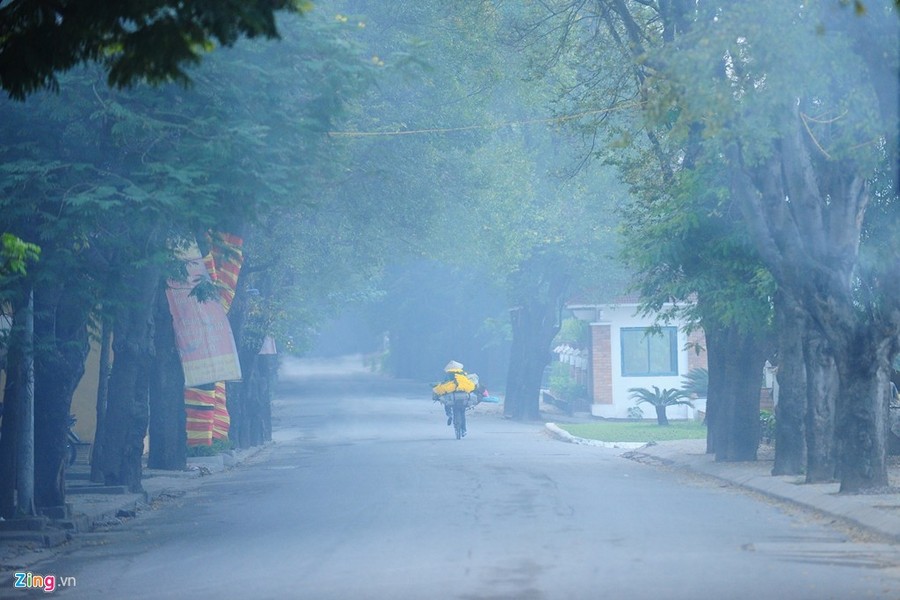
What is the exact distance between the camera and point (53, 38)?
24.5ft

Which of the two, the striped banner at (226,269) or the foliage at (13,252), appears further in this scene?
the striped banner at (226,269)

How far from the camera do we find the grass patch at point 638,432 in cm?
3288

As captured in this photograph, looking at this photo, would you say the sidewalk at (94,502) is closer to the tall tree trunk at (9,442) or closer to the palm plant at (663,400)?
the tall tree trunk at (9,442)

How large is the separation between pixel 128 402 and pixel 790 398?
1129 centimetres

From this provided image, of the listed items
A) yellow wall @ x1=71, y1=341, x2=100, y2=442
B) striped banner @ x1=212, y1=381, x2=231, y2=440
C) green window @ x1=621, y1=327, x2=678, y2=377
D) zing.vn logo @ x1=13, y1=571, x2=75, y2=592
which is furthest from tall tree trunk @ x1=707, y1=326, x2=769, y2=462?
green window @ x1=621, y1=327, x2=678, y2=377

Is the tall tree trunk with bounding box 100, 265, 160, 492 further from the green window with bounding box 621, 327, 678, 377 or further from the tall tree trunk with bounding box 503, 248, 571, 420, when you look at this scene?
the green window with bounding box 621, 327, 678, 377

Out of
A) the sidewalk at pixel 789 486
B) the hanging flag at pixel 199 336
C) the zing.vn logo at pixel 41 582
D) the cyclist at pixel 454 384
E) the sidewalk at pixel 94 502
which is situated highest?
the hanging flag at pixel 199 336

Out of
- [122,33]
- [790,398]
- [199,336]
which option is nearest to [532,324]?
[199,336]

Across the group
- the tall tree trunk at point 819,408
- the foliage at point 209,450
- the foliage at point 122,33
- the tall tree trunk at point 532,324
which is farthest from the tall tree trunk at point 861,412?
the tall tree trunk at point 532,324

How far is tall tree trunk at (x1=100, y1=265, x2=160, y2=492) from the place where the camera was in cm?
2022

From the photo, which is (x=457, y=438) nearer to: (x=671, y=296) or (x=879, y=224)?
(x=671, y=296)

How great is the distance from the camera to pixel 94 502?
18703 mm

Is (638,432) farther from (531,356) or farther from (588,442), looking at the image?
(531,356)

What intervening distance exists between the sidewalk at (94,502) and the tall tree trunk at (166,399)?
13.5 inches
